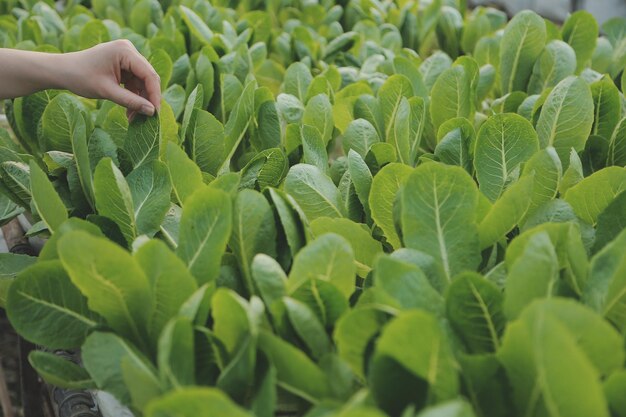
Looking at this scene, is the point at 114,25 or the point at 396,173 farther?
the point at 114,25

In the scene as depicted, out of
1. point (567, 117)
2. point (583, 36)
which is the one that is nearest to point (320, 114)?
point (567, 117)

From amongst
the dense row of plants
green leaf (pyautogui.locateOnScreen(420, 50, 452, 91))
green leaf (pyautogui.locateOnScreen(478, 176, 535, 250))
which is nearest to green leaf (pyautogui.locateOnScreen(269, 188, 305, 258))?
the dense row of plants

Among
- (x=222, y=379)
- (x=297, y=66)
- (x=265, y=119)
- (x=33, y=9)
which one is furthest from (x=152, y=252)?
(x=33, y=9)

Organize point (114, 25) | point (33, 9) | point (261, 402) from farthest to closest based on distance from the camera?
point (33, 9) < point (114, 25) < point (261, 402)

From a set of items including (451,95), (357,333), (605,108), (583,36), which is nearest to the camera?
(357,333)

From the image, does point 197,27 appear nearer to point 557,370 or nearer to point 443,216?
point 443,216

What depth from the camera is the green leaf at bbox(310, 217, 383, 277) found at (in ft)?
3.51

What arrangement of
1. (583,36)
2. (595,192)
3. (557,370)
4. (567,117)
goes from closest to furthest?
(557,370)
(595,192)
(567,117)
(583,36)

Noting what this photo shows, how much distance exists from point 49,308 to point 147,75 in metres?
0.53

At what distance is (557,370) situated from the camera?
0.63m

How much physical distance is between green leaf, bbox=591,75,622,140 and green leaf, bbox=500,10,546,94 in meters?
0.35

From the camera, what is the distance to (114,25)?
85.0 inches

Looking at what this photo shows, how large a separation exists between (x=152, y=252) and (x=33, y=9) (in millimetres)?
1890

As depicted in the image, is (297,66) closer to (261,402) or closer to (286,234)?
(286,234)
